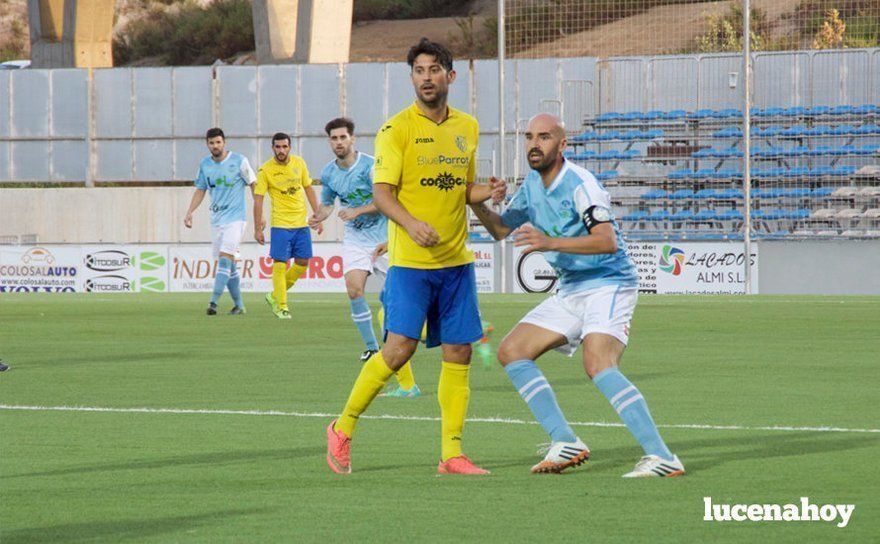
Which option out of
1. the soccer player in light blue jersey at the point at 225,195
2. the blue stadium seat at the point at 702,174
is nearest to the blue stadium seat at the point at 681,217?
the blue stadium seat at the point at 702,174

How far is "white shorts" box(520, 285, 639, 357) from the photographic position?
25.9ft

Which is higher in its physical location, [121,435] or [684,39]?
[684,39]

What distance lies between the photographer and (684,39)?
50.4 meters

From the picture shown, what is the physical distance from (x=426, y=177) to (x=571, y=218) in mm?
799

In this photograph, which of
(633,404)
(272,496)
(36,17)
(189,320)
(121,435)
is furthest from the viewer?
(36,17)

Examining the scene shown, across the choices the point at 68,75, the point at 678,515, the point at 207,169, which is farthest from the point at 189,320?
the point at 68,75

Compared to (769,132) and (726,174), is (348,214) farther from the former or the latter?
(769,132)

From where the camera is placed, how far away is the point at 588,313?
796 centimetres

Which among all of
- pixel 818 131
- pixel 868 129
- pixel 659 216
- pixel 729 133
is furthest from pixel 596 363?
pixel 729 133

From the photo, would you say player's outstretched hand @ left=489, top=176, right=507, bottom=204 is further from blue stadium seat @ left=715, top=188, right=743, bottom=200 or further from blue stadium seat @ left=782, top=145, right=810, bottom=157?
blue stadium seat @ left=782, top=145, right=810, bottom=157

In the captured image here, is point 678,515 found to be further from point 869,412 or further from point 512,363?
point 869,412

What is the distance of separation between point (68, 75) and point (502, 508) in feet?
126

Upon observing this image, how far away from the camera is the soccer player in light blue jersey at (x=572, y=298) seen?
7633mm

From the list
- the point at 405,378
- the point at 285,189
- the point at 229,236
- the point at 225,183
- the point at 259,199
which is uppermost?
the point at 225,183
